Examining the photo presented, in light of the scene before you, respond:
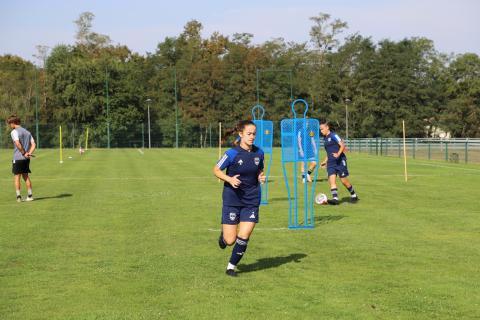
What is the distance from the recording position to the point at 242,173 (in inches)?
322

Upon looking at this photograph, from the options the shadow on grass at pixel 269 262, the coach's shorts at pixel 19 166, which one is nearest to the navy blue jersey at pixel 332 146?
the shadow on grass at pixel 269 262

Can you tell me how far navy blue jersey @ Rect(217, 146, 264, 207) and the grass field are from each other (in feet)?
3.18

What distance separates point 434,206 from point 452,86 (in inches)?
3123

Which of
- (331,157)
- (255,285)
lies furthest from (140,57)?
(255,285)

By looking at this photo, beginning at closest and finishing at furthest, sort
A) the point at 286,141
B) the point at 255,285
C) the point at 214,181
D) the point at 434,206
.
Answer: the point at 255,285
the point at 286,141
the point at 434,206
the point at 214,181

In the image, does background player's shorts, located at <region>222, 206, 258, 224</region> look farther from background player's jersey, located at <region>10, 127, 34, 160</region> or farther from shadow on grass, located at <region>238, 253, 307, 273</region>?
background player's jersey, located at <region>10, 127, 34, 160</region>

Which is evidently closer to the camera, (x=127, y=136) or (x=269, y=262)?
(x=269, y=262)

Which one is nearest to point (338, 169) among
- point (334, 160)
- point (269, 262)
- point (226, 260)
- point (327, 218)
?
point (334, 160)

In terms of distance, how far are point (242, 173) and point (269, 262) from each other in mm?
1554

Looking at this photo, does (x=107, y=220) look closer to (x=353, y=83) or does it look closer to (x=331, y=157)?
(x=331, y=157)

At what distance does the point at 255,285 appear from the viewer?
25.0 ft

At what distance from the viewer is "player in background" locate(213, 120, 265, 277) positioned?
8.09 m

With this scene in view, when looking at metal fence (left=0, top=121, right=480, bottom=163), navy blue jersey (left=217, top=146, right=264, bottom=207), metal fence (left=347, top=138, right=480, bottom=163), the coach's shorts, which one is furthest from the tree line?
navy blue jersey (left=217, top=146, right=264, bottom=207)

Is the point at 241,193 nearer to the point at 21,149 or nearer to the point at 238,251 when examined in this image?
the point at 238,251
